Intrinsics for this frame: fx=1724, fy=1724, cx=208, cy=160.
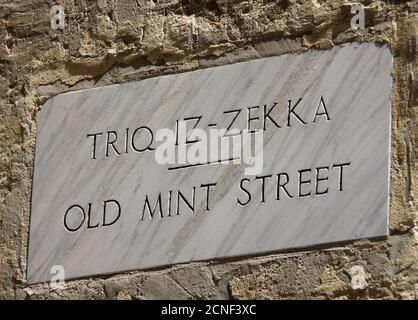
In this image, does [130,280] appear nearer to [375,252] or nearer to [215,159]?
[215,159]

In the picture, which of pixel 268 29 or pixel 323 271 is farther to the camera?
pixel 268 29

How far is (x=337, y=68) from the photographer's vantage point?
17.9ft

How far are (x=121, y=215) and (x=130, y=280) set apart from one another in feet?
0.75

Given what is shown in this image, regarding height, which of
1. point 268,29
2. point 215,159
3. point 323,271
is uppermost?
point 268,29

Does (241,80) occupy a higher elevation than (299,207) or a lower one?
higher

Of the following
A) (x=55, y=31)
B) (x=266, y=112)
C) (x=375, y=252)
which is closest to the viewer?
(x=375, y=252)

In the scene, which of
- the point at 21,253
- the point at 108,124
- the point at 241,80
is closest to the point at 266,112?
the point at 241,80

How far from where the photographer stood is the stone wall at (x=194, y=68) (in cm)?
521

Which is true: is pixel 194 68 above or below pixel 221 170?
above

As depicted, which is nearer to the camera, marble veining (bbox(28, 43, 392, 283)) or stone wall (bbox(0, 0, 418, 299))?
stone wall (bbox(0, 0, 418, 299))

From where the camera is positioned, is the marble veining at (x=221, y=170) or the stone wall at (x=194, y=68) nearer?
the stone wall at (x=194, y=68)

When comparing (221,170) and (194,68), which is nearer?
(221,170)

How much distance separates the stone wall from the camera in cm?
521

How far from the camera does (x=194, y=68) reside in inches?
225
